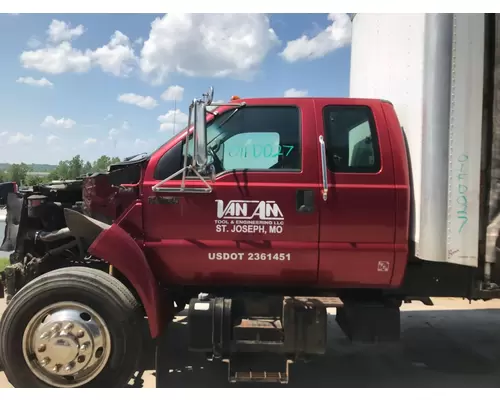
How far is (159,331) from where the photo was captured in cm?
331

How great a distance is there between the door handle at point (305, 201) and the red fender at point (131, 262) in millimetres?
1255

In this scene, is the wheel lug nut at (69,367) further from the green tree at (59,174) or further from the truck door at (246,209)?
the green tree at (59,174)

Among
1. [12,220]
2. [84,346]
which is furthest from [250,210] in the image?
[12,220]

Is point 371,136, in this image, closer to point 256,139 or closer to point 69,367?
point 256,139

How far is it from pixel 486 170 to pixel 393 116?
0.79 metres

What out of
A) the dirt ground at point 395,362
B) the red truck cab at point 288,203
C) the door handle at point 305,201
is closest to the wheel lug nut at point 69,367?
the dirt ground at point 395,362

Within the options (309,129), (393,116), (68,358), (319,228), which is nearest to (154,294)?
(68,358)

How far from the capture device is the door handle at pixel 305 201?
10.4ft

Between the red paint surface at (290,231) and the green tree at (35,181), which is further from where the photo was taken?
the green tree at (35,181)

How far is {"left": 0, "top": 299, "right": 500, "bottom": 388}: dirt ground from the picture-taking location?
3.67m

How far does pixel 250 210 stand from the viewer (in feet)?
10.5

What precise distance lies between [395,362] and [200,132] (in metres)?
2.96

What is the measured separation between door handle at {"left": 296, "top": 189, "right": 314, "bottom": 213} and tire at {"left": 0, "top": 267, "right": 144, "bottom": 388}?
148 cm

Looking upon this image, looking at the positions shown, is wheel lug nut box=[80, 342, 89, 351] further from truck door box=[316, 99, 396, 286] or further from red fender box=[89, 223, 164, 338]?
truck door box=[316, 99, 396, 286]
